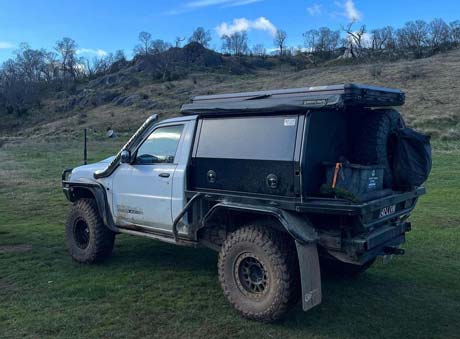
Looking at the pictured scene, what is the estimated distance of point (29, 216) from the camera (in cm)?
995

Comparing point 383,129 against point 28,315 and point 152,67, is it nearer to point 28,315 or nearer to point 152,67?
point 28,315

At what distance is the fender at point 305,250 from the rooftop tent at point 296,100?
103 centimetres

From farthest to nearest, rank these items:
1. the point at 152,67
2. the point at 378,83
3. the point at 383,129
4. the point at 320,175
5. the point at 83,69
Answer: the point at 83,69
the point at 152,67
the point at 378,83
the point at 383,129
the point at 320,175

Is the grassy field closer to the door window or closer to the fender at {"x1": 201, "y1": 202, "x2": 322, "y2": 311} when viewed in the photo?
the fender at {"x1": 201, "y1": 202, "x2": 322, "y2": 311}

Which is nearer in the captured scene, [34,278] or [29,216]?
[34,278]

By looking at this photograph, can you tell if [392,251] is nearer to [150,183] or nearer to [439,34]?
[150,183]

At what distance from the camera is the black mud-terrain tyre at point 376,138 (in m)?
4.98

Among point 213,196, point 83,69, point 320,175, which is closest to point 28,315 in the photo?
point 213,196

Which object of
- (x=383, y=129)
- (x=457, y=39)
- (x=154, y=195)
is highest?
(x=457, y=39)

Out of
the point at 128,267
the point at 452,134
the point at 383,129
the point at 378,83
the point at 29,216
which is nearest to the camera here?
the point at 383,129

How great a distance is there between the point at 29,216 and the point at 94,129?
38941 millimetres

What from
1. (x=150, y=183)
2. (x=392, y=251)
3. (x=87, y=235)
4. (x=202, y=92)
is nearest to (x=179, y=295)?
(x=150, y=183)

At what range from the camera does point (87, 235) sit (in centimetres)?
676

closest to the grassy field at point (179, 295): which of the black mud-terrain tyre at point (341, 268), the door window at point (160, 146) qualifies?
the black mud-terrain tyre at point (341, 268)
